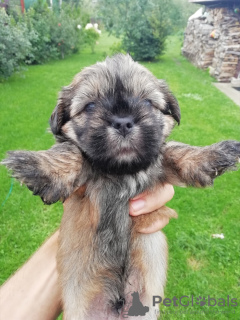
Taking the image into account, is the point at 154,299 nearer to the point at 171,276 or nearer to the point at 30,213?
the point at 171,276

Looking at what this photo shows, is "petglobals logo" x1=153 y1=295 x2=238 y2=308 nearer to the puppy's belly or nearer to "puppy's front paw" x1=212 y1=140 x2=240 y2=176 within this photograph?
the puppy's belly

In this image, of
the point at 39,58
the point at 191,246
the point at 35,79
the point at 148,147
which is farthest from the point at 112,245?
the point at 39,58

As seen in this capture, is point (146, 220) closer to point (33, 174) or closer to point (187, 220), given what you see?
point (33, 174)

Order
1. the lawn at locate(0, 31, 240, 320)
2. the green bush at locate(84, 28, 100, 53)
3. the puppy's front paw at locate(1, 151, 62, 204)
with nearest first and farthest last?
the puppy's front paw at locate(1, 151, 62, 204) < the lawn at locate(0, 31, 240, 320) < the green bush at locate(84, 28, 100, 53)

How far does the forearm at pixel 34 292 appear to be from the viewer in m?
2.19

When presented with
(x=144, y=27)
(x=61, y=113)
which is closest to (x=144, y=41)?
(x=144, y=27)

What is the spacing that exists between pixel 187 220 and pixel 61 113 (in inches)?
113

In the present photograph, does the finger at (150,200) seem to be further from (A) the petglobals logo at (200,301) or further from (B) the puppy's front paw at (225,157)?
(A) the petglobals logo at (200,301)

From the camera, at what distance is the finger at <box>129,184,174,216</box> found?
1948mm

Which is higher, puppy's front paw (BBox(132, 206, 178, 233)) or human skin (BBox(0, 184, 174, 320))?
puppy's front paw (BBox(132, 206, 178, 233))

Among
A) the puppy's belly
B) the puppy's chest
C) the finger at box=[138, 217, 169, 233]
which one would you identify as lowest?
the puppy's belly

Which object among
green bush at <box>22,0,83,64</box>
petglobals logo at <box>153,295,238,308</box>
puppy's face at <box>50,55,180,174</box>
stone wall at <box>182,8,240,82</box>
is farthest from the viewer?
green bush at <box>22,0,83,64</box>

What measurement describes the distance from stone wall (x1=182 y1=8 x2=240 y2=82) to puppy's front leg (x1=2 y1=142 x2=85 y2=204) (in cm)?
1050

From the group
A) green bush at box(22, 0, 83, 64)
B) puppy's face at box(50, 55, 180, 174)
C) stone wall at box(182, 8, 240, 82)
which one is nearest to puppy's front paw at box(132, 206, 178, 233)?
puppy's face at box(50, 55, 180, 174)
